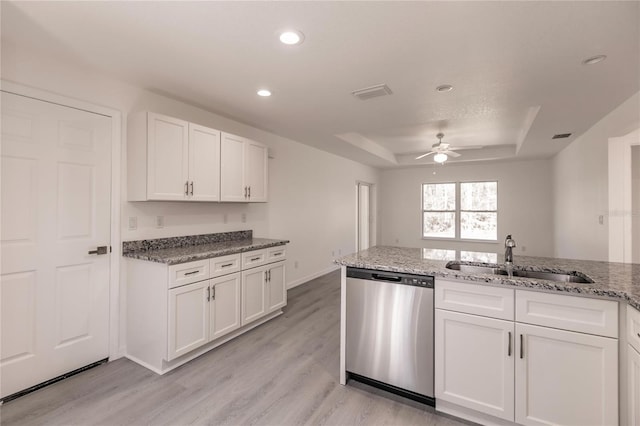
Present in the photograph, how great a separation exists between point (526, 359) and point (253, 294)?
240 centimetres

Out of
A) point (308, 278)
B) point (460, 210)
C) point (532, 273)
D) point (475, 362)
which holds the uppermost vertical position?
point (460, 210)

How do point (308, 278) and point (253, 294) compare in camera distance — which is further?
point (308, 278)

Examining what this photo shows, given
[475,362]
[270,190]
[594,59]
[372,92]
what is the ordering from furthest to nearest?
[270,190] → [372,92] → [594,59] → [475,362]

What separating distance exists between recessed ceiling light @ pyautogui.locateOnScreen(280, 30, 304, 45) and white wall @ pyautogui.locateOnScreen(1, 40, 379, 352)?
1.69 metres

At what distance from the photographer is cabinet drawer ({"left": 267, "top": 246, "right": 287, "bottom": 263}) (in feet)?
11.1

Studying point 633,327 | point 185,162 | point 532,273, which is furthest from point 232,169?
point 633,327

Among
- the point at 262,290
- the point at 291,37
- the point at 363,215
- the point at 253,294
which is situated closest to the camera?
the point at 291,37

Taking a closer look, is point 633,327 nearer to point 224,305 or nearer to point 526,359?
point 526,359

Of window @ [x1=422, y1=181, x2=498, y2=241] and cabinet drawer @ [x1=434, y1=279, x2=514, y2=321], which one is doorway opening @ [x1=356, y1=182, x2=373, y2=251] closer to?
window @ [x1=422, y1=181, x2=498, y2=241]

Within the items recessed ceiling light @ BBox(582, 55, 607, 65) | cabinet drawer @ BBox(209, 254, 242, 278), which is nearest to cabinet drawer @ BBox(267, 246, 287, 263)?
cabinet drawer @ BBox(209, 254, 242, 278)

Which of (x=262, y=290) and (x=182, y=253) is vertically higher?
(x=182, y=253)

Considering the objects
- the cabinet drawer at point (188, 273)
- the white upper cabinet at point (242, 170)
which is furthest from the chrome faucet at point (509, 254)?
the white upper cabinet at point (242, 170)

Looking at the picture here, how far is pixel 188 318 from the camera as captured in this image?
2.46 m

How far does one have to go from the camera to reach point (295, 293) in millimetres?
4488
